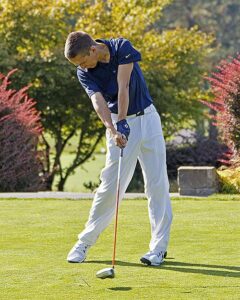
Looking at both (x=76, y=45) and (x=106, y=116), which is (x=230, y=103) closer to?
(x=106, y=116)

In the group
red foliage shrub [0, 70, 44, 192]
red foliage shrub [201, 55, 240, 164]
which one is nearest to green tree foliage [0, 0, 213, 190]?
red foliage shrub [0, 70, 44, 192]

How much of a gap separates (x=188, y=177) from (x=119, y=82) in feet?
19.0

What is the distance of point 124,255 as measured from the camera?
350 inches

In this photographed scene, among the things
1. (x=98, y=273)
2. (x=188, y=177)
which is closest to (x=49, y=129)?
(x=188, y=177)

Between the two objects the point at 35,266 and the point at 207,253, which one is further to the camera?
the point at 207,253

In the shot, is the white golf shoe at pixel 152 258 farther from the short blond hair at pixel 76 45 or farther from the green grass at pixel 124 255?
the short blond hair at pixel 76 45

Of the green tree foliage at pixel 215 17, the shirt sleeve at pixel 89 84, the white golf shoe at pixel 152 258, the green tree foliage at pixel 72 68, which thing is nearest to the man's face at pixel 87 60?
the shirt sleeve at pixel 89 84

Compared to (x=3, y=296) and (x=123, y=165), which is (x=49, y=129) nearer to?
(x=123, y=165)

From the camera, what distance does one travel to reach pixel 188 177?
1393cm

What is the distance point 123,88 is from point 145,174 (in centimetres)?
79

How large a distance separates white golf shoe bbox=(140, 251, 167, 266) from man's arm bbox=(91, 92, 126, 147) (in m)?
0.90

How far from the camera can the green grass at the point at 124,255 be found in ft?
24.0

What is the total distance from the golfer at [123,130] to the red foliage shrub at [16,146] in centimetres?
729

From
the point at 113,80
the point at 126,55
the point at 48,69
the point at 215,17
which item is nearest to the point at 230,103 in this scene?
the point at 48,69
